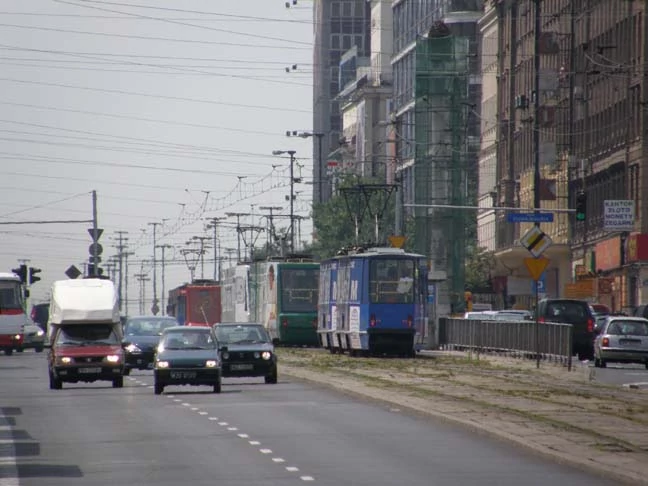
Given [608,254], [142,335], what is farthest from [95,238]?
[142,335]

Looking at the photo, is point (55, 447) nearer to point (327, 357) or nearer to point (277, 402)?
point (277, 402)

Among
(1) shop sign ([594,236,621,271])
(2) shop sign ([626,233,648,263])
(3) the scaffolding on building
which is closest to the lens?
(2) shop sign ([626,233,648,263])

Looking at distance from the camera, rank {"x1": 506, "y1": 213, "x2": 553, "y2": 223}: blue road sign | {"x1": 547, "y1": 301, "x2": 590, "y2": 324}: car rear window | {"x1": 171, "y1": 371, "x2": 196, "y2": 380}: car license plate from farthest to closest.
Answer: {"x1": 547, "y1": 301, "x2": 590, "y2": 324}: car rear window, {"x1": 506, "y1": 213, "x2": 553, "y2": 223}: blue road sign, {"x1": 171, "y1": 371, "x2": 196, "y2": 380}: car license plate

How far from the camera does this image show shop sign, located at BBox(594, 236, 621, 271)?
85137mm

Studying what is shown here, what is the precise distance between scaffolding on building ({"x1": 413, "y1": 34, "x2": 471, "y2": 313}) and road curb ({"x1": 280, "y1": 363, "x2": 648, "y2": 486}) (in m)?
49.9

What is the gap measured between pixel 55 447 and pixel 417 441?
4571mm

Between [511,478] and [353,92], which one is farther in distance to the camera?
[353,92]

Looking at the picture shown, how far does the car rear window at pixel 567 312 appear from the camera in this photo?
60312 millimetres

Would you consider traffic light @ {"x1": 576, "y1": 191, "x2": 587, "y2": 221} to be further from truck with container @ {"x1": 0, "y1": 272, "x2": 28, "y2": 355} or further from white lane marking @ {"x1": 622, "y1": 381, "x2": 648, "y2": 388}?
truck with container @ {"x1": 0, "y1": 272, "x2": 28, "y2": 355}

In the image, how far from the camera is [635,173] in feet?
281

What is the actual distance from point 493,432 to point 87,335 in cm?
2175

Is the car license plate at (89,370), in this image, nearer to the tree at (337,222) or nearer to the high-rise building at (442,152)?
the high-rise building at (442,152)

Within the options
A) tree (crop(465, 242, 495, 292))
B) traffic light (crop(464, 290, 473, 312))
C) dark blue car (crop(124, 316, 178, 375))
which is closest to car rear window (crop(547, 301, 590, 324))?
dark blue car (crop(124, 316, 178, 375))

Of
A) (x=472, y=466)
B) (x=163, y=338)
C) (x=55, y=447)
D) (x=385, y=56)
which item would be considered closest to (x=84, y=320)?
(x=163, y=338)
